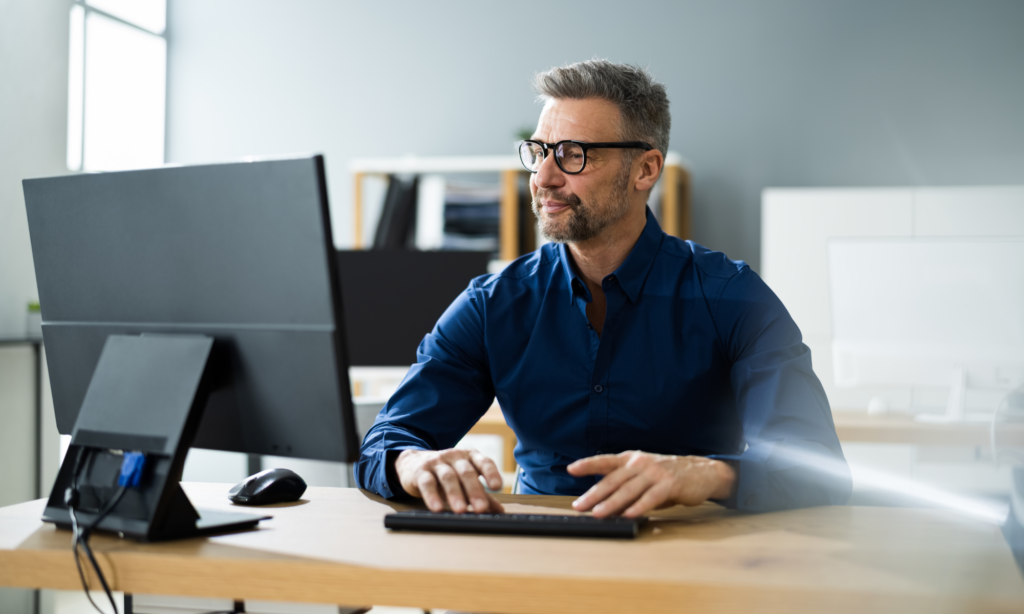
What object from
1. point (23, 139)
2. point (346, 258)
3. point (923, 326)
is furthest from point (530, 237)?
point (23, 139)

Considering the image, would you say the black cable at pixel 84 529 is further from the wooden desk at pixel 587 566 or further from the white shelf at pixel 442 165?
the white shelf at pixel 442 165

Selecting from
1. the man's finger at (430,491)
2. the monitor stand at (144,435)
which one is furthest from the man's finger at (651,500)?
the monitor stand at (144,435)

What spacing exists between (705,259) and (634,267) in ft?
0.43

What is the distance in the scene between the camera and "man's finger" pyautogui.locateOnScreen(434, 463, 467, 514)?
3.27ft

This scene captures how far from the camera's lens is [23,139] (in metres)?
3.25

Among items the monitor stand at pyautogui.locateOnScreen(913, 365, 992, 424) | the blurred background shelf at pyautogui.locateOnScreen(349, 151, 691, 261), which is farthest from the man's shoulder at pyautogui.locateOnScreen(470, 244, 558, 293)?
the blurred background shelf at pyautogui.locateOnScreen(349, 151, 691, 261)

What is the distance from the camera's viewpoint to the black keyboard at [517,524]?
902 mm

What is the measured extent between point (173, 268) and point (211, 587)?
Result: 1.19 feet

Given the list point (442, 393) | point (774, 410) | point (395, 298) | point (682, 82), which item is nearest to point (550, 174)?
point (442, 393)

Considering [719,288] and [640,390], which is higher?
[719,288]

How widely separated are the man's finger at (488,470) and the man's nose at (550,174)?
1.98ft

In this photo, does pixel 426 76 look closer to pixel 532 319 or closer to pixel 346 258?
pixel 346 258

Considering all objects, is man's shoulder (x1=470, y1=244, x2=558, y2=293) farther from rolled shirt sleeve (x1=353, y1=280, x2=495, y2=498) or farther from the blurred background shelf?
the blurred background shelf

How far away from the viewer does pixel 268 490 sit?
112cm
